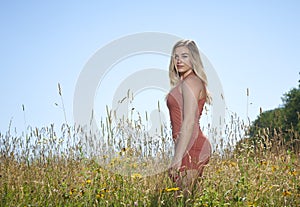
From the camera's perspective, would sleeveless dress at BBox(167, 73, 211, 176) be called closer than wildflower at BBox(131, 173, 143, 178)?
Yes

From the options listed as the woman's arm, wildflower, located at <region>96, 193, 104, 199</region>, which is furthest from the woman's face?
wildflower, located at <region>96, 193, 104, 199</region>

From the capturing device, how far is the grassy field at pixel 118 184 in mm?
3510

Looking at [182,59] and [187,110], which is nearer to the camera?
[187,110]

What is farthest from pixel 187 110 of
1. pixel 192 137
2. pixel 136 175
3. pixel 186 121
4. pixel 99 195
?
pixel 99 195

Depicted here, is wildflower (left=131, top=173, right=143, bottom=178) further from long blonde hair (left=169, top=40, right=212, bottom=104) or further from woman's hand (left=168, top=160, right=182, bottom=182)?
long blonde hair (left=169, top=40, right=212, bottom=104)

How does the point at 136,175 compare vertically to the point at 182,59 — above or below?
below

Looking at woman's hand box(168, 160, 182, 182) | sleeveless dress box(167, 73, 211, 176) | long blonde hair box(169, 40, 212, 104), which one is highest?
long blonde hair box(169, 40, 212, 104)

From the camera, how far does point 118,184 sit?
3891mm

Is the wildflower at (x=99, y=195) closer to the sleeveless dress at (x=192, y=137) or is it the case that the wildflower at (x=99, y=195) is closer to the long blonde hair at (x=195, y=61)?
the sleeveless dress at (x=192, y=137)

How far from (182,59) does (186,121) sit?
0.60 m

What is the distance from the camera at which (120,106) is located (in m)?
5.09

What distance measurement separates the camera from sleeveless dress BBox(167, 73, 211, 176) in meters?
3.62

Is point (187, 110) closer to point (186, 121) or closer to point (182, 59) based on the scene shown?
point (186, 121)

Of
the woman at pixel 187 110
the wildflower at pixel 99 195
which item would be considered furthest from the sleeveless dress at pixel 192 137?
the wildflower at pixel 99 195
